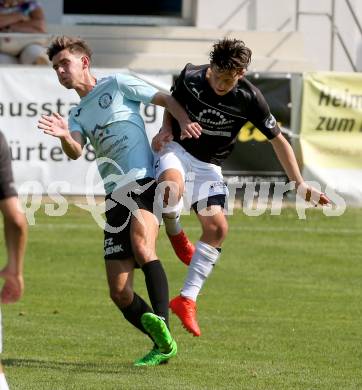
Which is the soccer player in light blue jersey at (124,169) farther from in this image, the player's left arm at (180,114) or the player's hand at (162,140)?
the player's hand at (162,140)

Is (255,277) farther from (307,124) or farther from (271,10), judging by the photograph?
(271,10)

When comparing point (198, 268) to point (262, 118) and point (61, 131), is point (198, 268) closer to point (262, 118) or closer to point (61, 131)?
point (262, 118)

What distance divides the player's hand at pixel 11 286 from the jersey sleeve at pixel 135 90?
2.98m

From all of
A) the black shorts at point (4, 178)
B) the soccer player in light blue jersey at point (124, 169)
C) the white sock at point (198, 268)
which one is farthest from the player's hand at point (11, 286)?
the white sock at point (198, 268)

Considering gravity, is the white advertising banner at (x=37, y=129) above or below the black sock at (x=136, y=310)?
below

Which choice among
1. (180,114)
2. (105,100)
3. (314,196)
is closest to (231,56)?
(180,114)

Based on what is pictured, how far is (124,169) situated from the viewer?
8.58 meters

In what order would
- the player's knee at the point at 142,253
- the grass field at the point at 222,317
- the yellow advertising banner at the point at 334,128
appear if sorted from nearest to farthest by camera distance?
the grass field at the point at 222,317 < the player's knee at the point at 142,253 < the yellow advertising banner at the point at 334,128

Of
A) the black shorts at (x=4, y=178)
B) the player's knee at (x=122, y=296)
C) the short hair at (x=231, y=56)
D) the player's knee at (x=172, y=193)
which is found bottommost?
the player's knee at (x=122, y=296)

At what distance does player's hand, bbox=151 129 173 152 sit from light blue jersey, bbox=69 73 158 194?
47 cm

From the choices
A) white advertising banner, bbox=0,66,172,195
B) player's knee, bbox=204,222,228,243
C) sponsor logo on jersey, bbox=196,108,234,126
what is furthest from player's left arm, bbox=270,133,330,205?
white advertising banner, bbox=0,66,172,195

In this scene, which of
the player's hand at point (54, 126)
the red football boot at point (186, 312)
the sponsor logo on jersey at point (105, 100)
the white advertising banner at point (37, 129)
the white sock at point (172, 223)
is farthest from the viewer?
the white advertising banner at point (37, 129)

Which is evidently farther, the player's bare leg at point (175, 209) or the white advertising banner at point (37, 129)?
the white advertising banner at point (37, 129)

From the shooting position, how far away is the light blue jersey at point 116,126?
861 centimetres
